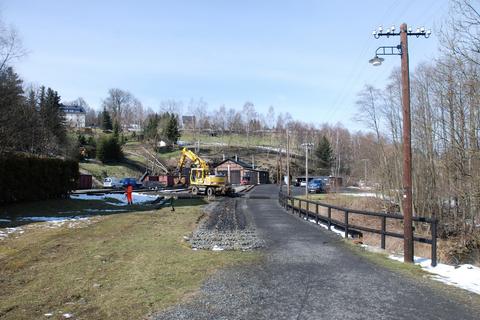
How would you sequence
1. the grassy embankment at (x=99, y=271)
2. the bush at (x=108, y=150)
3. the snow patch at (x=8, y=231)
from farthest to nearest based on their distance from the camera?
the bush at (x=108, y=150) < the snow patch at (x=8, y=231) < the grassy embankment at (x=99, y=271)

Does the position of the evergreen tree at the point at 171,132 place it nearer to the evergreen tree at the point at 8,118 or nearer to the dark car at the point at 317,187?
the dark car at the point at 317,187

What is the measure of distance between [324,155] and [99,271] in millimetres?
125512

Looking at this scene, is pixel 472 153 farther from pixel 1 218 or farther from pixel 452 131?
pixel 1 218

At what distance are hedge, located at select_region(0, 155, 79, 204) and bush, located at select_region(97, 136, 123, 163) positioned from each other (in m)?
50.0

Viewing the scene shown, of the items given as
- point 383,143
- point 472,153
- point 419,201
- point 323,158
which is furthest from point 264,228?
point 323,158

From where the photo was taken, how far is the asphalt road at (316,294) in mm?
6336

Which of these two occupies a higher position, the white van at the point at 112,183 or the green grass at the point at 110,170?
the green grass at the point at 110,170

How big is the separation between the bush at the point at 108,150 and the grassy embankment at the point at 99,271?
69364mm

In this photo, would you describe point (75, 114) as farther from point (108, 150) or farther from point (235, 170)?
point (235, 170)

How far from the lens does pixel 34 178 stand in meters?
27.8

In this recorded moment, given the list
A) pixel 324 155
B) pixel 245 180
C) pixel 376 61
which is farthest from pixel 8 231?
pixel 324 155

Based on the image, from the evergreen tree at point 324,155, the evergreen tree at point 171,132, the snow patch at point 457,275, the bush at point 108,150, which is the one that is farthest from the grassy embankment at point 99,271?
the evergreen tree at point 324,155

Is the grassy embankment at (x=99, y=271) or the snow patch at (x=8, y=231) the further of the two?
the snow patch at (x=8, y=231)

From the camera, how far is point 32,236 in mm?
15453
